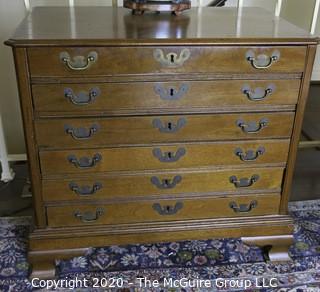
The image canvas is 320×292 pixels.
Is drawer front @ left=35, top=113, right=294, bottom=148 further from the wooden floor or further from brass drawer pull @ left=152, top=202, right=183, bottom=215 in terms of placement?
the wooden floor

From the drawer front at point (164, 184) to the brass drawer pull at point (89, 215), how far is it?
0.05 m

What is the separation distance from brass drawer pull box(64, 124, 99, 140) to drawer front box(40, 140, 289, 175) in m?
0.05

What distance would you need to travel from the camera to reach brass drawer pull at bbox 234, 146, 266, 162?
1.40 metres

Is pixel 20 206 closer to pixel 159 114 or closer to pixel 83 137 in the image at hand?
pixel 83 137

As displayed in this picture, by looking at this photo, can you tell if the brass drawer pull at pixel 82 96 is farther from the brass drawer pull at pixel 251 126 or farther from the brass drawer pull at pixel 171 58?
the brass drawer pull at pixel 251 126

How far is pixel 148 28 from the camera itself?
1.31m

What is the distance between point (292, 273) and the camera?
1542 mm

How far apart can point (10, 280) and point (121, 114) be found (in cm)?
72

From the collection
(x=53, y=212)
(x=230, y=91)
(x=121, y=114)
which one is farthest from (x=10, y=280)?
(x=230, y=91)

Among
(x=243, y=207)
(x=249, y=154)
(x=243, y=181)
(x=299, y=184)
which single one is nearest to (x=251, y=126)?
(x=249, y=154)

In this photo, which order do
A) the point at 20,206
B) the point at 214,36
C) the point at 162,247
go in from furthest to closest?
the point at 20,206
the point at 162,247
the point at 214,36

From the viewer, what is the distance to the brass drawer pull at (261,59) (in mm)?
1247

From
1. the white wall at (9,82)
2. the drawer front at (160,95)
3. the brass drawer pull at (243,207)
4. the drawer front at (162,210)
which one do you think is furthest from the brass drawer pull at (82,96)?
the white wall at (9,82)

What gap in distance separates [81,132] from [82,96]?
0.12m
